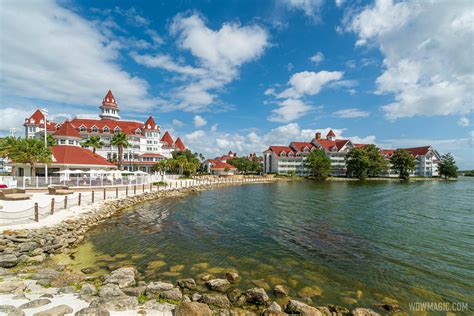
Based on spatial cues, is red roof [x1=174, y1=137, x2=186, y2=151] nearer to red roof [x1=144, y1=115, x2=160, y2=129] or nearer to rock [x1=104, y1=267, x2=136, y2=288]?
red roof [x1=144, y1=115, x2=160, y2=129]

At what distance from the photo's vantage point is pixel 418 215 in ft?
73.8

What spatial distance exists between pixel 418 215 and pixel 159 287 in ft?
82.3

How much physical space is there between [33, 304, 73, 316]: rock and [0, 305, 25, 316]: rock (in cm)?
44

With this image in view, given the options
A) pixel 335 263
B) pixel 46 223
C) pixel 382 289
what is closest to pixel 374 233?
pixel 335 263

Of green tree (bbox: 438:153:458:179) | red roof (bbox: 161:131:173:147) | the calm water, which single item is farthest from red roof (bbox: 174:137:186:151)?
green tree (bbox: 438:153:458:179)

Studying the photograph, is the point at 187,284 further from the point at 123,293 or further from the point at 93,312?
the point at 93,312

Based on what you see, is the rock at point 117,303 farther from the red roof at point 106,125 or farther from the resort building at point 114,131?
the red roof at point 106,125

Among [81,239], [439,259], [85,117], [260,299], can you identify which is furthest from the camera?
[85,117]

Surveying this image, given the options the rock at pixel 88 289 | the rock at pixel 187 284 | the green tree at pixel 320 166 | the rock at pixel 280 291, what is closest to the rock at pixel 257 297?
the rock at pixel 280 291

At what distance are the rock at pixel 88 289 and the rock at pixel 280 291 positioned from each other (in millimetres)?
6129

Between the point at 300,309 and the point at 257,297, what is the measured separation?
4.82 feet

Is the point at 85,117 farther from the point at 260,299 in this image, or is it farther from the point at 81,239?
the point at 260,299

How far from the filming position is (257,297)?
25.3 ft

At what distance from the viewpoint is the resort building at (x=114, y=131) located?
59.9 m
